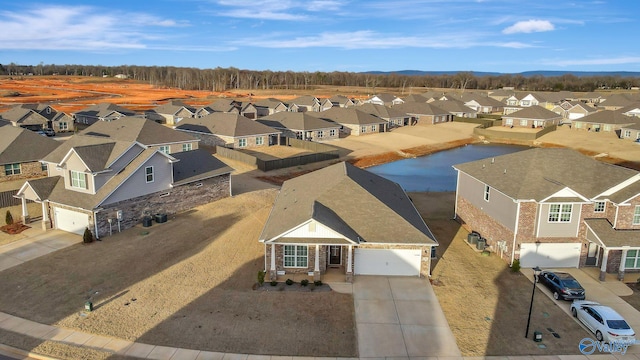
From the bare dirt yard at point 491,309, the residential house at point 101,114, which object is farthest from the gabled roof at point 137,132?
the bare dirt yard at point 491,309

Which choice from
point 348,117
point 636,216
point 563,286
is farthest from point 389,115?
point 563,286

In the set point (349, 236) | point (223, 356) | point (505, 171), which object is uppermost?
point (505, 171)

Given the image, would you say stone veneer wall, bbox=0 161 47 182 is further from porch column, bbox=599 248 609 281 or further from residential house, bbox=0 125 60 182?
porch column, bbox=599 248 609 281

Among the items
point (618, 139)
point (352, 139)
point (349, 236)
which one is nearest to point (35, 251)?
point (349, 236)

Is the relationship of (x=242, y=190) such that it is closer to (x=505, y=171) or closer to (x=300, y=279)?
(x=300, y=279)

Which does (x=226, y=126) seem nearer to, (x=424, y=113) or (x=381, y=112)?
(x=381, y=112)

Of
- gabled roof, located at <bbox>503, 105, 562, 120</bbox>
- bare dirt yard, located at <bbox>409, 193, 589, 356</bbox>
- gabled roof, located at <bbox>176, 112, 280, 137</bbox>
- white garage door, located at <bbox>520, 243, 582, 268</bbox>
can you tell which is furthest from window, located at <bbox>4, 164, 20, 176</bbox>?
gabled roof, located at <bbox>503, 105, 562, 120</bbox>
